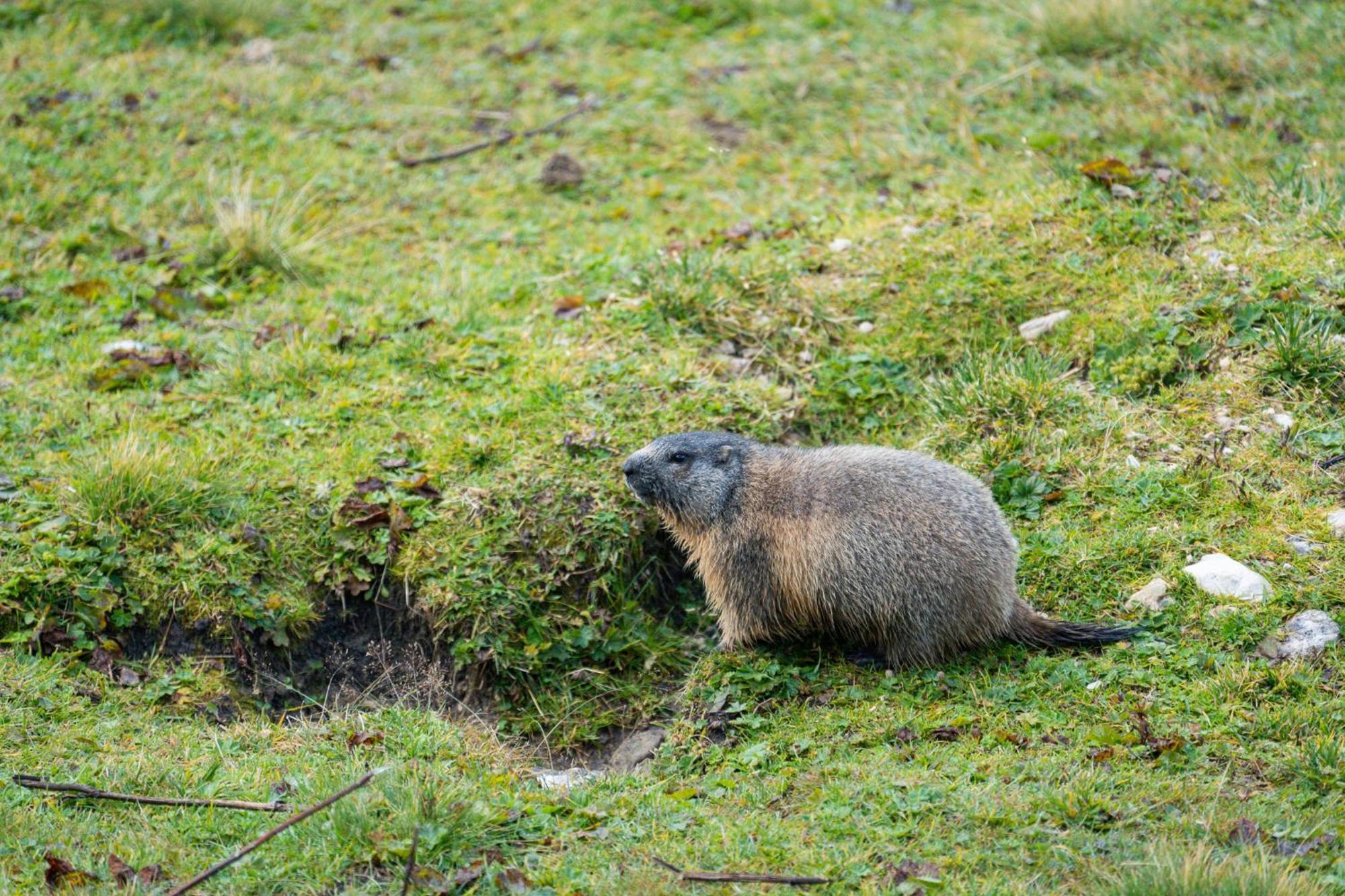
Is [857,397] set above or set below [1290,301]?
below

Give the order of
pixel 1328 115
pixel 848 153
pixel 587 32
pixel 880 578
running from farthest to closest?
pixel 587 32
pixel 848 153
pixel 1328 115
pixel 880 578

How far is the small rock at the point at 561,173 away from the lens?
8781 millimetres

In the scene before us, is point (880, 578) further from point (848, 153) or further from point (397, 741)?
point (848, 153)

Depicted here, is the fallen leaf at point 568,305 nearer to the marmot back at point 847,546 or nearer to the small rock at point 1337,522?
the marmot back at point 847,546

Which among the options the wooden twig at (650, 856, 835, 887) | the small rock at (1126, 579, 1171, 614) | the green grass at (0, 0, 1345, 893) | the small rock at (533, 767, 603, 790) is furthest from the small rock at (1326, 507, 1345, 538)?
the small rock at (533, 767, 603, 790)

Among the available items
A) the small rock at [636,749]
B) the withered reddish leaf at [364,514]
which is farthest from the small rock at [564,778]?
the withered reddish leaf at [364,514]

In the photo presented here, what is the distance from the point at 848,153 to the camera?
881 cm

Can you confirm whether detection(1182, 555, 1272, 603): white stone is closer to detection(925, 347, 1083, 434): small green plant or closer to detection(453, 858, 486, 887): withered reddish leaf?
detection(925, 347, 1083, 434): small green plant

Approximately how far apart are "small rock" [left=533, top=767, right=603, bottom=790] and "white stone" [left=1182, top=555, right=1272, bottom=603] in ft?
8.61

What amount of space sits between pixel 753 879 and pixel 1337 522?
316cm

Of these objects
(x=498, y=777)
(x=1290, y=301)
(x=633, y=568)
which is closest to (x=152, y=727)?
(x=498, y=777)

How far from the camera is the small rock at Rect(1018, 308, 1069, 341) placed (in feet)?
21.4

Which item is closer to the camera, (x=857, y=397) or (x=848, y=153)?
(x=857, y=397)

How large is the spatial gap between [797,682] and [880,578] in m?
0.59
